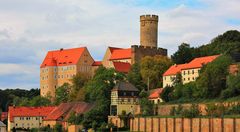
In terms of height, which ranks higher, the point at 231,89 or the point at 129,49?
the point at 129,49

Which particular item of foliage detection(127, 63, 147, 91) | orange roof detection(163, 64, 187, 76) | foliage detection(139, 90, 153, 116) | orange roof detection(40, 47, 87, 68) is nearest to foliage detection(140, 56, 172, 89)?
foliage detection(127, 63, 147, 91)

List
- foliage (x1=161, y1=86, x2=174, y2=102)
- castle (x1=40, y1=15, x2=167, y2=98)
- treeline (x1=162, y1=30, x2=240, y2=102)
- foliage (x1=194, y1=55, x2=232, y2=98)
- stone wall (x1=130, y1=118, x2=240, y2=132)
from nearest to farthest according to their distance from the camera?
stone wall (x1=130, y1=118, x2=240, y2=132) < treeline (x1=162, y1=30, x2=240, y2=102) < foliage (x1=194, y1=55, x2=232, y2=98) < foliage (x1=161, y1=86, x2=174, y2=102) < castle (x1=40, y1=15, x2=167, y2=98)

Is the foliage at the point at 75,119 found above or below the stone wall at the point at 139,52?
below

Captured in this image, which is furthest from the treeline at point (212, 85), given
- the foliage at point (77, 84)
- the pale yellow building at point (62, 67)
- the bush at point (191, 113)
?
the pale yellow building at point (62, 67)

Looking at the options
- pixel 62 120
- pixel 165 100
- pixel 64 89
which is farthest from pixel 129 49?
pixel 165 100

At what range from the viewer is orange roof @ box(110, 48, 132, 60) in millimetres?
118625

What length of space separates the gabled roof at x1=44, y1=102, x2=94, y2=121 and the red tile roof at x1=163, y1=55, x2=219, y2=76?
13466mm

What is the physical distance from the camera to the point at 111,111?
84688 mm

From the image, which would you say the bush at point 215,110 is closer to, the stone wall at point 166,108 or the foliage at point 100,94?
the stone wall at point 166,108

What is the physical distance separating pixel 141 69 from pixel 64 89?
2142 cm

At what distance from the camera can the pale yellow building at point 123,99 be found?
84.2 meters

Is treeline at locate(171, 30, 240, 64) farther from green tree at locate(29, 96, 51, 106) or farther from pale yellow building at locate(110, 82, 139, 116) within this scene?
green tree at locate(29, 96, 51, 106)

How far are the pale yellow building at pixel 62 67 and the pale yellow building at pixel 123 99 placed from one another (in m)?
44.4

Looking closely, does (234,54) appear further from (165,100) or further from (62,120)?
(62,120)
